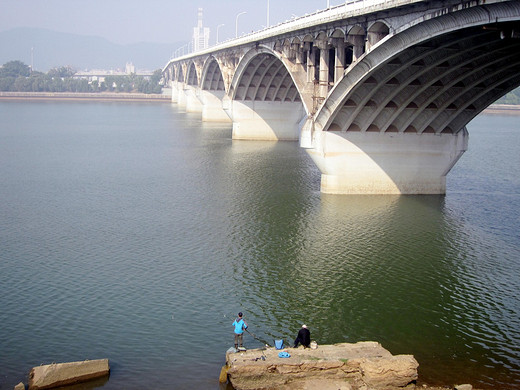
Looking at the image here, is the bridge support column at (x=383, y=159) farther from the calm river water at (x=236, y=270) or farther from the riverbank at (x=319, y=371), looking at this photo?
the riverbank at (x=319, y=371)

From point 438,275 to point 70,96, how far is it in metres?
183

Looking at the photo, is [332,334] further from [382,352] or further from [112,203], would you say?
[112,203]

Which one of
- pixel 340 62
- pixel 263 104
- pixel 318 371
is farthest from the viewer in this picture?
pixel 263 104

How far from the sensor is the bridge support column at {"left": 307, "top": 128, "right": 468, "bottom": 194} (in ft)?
144

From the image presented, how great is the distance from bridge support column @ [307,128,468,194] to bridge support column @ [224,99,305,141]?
112 ft

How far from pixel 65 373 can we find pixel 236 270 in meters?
11.7

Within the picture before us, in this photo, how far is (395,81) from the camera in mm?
39938

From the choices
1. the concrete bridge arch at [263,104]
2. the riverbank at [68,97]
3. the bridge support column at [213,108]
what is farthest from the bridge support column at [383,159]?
the riverbank at [68,97]

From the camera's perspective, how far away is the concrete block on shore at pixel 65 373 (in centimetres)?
1789

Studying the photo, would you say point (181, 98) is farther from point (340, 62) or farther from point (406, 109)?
point (340, 62)

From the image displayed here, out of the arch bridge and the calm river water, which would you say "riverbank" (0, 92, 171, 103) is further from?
the arch bridge

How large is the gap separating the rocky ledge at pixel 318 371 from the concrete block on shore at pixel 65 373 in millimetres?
3795

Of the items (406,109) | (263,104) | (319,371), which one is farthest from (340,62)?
(263,104)

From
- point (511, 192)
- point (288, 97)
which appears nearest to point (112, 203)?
point (511, 192)
